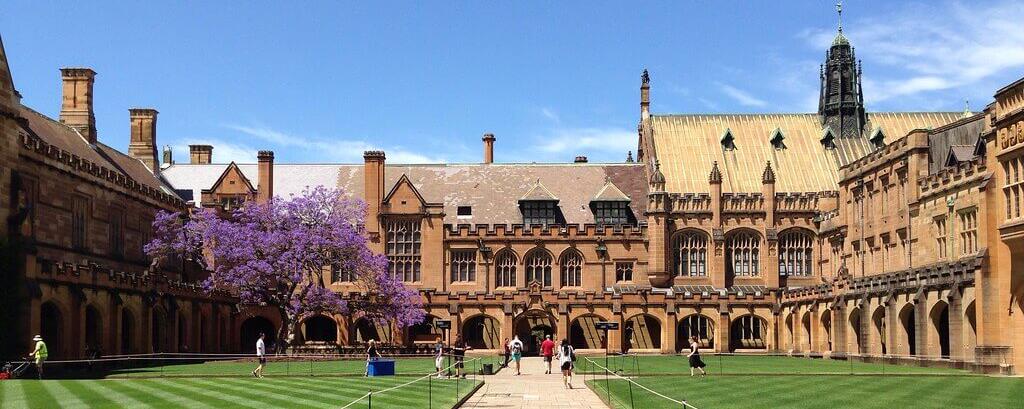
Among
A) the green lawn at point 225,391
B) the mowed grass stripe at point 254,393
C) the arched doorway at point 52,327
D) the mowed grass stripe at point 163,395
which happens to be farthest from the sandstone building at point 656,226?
the mowed grass stripe at point 163,395

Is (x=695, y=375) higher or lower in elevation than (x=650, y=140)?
lower

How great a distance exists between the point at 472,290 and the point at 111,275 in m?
31.1

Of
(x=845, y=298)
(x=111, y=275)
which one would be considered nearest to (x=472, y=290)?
(x=845, y=298)

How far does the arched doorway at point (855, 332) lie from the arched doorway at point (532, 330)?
791 inches

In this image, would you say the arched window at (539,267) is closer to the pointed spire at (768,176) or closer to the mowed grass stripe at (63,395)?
the pointed spire at (768,176)

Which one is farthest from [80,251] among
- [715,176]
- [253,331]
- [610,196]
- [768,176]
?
[768,176]

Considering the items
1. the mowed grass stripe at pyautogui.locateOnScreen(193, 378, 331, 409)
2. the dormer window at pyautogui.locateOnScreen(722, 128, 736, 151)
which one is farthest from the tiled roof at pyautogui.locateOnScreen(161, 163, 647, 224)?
the mowed grass stripe at pyautogui.locateOnScreen(193, 378, 331, 409)

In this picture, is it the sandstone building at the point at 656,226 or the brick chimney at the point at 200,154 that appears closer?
the sandstone building at the point at 656,226

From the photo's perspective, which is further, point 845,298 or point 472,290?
point 472,290

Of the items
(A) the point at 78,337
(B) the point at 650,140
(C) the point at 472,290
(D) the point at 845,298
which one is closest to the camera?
(A) the point at 78,337

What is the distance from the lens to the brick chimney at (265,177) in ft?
279

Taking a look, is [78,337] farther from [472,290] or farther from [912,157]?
[912,157]

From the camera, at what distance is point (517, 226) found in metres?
84.2

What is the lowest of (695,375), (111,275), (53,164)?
(695,375)
